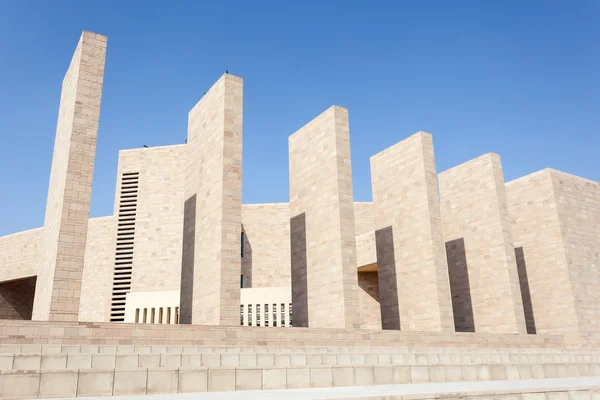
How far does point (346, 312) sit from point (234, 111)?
26.0 ft

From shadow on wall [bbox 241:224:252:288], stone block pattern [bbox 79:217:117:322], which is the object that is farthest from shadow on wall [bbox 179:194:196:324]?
stone block pattern [bbox 79:217:117:322]

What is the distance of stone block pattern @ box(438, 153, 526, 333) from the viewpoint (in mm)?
22078

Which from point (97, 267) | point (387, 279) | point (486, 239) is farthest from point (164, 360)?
point (97, 267)

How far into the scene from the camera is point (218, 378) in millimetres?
6711

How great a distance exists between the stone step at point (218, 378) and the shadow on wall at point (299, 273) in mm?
11916

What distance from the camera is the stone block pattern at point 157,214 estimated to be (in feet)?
95.3

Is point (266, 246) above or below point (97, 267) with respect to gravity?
above

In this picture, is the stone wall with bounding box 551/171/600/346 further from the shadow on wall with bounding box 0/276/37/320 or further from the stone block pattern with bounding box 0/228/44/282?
the shadow on wall with bounding box 0/276/37/320

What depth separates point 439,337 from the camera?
1781cm

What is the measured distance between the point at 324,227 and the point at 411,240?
4.69m

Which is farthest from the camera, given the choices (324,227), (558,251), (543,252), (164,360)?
(543,252)

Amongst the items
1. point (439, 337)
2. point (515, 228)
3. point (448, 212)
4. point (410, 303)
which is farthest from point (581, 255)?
point (439, 337)

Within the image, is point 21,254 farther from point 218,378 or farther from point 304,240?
point 218,378

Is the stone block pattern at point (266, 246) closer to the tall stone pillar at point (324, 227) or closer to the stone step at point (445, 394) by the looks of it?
the tall stone pillar at point (324, 227)
